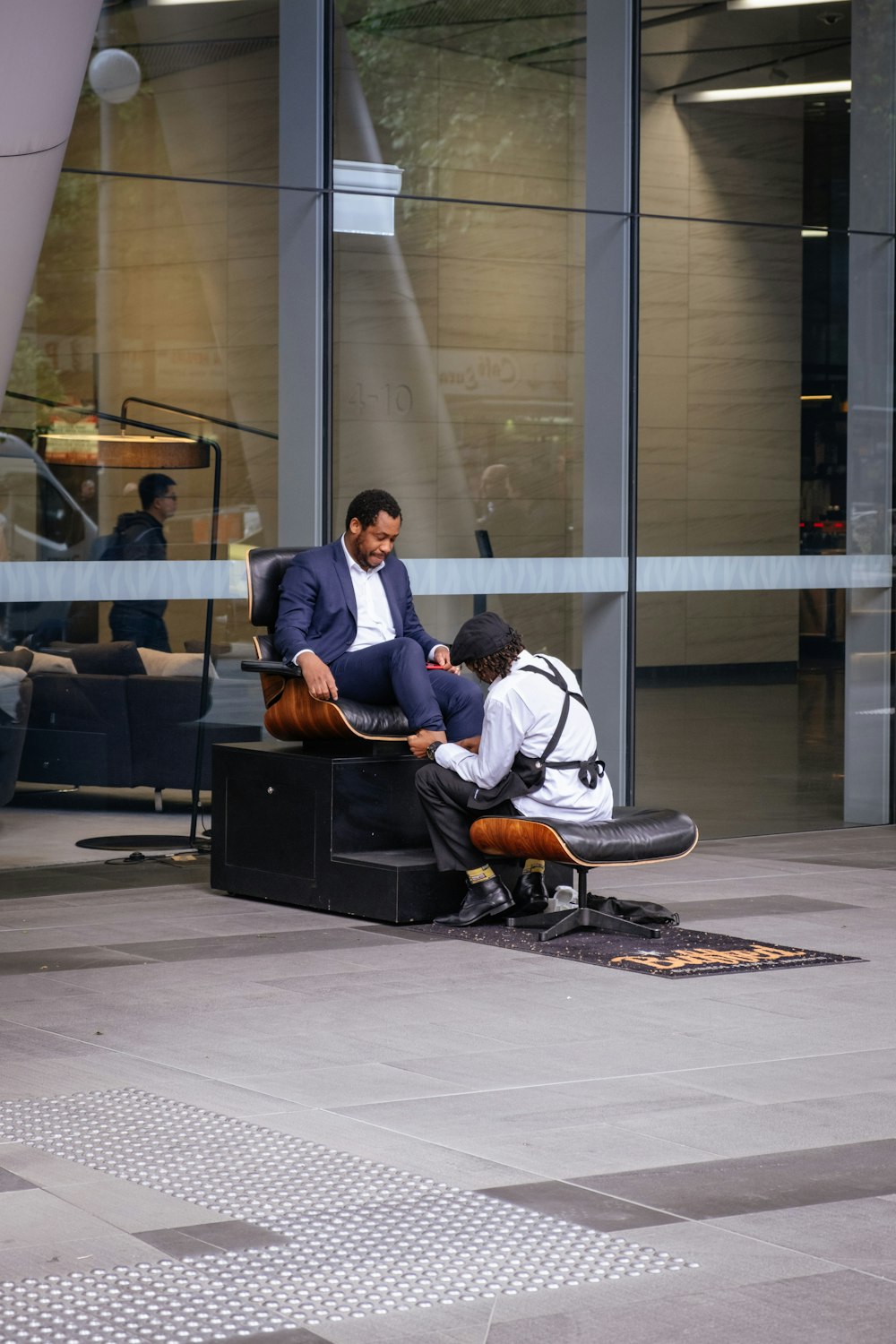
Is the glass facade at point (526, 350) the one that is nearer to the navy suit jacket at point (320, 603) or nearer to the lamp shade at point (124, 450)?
the lamp shade at point (124, 450)

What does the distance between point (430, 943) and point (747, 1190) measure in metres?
3.49

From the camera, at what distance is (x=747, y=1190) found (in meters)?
4.66

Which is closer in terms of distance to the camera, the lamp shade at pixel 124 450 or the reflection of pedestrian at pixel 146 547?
the lamp shade at pixel 124 450

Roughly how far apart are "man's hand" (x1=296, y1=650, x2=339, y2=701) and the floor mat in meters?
1.10

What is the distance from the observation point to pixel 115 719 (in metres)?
10.2

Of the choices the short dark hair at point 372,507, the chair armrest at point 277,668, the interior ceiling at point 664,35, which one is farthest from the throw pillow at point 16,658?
the interior ceiling at point 664,35

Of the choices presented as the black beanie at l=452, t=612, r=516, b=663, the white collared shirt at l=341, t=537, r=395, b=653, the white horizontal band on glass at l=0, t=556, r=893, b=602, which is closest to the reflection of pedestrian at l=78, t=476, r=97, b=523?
the white horizontal band on glass at l=0, t=556, r=893, b=602

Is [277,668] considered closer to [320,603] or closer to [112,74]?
[320,603]

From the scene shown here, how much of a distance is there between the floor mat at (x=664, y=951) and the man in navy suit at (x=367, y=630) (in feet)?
3.32

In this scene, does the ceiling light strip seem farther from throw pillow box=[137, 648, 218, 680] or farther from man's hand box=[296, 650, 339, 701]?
man's hand box=[296, 650, 339, 701]

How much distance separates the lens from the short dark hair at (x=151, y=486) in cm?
1020

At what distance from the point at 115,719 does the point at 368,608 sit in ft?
5.86

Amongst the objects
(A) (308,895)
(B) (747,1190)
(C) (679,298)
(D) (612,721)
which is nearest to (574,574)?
(D) (612,721)

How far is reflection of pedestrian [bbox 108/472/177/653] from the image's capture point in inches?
399
